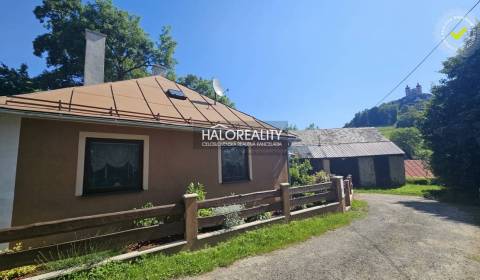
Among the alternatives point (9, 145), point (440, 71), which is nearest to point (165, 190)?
point (9, 145)

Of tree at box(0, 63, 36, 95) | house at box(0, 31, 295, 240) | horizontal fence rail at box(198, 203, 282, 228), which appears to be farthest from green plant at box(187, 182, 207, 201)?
tree at box(0, 63, 36, 95)

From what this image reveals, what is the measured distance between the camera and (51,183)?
4.93 m

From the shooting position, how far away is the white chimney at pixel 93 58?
8.69 m

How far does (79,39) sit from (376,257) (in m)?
21.6

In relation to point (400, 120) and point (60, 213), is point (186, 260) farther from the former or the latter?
point (400, 120)

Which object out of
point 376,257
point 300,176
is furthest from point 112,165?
point 300,176

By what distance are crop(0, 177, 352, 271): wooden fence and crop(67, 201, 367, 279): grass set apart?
36 centimetres

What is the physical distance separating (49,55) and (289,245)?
22150 mm

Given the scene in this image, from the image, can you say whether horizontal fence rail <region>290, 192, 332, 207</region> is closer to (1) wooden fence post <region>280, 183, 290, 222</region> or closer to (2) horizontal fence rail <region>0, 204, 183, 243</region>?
(1) wooden fence post <region>280, 183, 290, 222</region>

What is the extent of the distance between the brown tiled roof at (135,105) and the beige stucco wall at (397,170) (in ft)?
55.6

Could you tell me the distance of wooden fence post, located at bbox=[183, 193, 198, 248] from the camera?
480 cm

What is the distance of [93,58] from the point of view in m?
8.88

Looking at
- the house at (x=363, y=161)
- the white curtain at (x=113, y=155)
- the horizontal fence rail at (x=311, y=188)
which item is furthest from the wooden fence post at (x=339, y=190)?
the house at (x=363, y=161)

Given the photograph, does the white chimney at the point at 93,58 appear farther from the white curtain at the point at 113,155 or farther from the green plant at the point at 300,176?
the green plant at the point at 300,176
